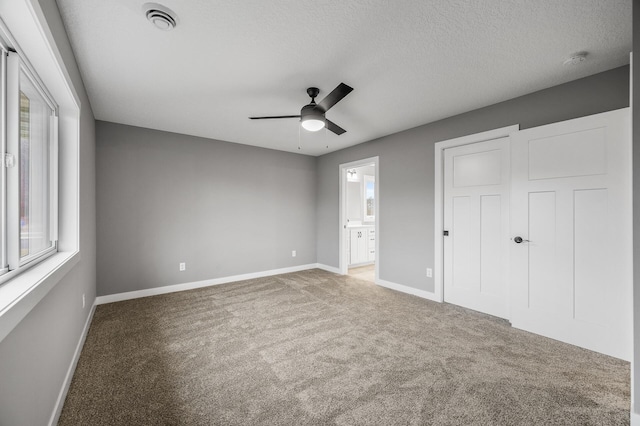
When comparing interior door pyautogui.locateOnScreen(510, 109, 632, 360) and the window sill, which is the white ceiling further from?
the window sill

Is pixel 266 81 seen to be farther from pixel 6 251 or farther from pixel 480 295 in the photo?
pixel 480 295

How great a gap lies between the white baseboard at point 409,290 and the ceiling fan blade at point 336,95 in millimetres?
2873

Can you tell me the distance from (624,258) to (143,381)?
12.8 ft

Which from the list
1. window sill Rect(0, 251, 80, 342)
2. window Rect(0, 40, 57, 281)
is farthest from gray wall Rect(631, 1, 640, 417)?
window Rect(0, 40, 57, 281)

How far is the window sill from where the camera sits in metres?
0.99

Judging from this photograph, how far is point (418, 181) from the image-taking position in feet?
13.4

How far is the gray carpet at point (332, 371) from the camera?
1716 millimetres

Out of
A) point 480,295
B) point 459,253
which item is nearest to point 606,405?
point 480,295

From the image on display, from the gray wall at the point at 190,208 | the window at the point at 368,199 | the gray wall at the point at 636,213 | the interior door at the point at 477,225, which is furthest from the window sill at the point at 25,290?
the window at the point at 368,199

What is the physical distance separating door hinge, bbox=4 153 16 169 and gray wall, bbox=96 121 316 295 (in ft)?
9.36

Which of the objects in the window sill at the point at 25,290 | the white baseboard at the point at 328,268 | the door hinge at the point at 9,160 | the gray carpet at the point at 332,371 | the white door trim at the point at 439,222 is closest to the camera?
the window sill at the point at 25,290

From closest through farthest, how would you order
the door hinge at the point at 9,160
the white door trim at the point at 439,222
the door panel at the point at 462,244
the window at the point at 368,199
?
the door hinge at the point at 9,160 < the door panel at the point at 462,244 < the white door trim at the point at 439,222 < the window at the point at 368,199

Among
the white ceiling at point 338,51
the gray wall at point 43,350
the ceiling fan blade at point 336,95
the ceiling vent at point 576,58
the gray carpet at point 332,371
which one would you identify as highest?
the white ceiling at point 338,51

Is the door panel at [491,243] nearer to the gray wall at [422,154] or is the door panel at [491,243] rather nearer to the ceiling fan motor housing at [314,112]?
the gray wall at [422,154]
